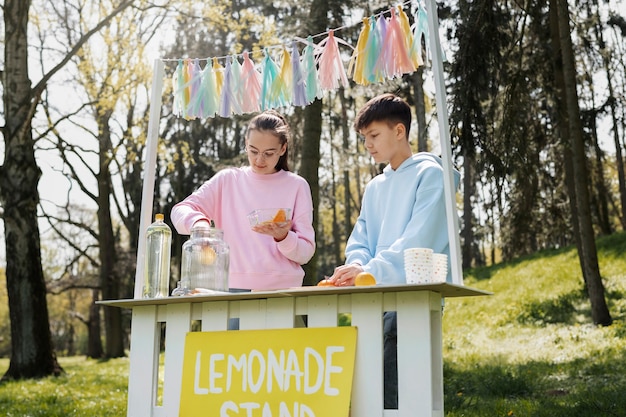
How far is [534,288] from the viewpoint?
39.5 ft

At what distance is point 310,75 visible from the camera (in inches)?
135

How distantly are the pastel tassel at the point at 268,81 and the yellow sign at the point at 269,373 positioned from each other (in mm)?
1231

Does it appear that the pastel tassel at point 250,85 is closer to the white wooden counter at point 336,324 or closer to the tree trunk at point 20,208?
the white wooden counter at point 336,324

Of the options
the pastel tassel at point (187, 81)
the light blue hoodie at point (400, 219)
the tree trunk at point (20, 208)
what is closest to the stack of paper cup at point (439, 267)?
the light blue hoodie at point (400, 219)

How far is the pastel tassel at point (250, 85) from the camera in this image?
3.62 m

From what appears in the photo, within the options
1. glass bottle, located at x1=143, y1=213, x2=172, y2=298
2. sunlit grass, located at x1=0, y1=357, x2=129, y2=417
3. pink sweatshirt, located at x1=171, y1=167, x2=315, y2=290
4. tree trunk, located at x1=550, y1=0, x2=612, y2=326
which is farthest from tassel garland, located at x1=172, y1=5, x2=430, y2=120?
tree trunk, located at x1=550, y1=0, x2=612, y2=326

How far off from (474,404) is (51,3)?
495 inches

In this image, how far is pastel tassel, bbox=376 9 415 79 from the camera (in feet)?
10.2

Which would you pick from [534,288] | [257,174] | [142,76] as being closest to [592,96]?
[534,288]

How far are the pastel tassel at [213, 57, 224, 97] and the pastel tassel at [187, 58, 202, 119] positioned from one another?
0.08 meters

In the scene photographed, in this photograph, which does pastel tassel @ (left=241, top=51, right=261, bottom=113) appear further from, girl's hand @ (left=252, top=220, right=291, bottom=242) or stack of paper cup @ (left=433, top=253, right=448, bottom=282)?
stack of paper cup @ (left=433, top=253, right=448, bottom=282)

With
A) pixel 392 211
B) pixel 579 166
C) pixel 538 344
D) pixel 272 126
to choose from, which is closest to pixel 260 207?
pixel 272 126

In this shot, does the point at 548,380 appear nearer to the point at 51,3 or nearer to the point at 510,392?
the point at 510,392

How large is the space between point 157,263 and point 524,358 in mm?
5961
